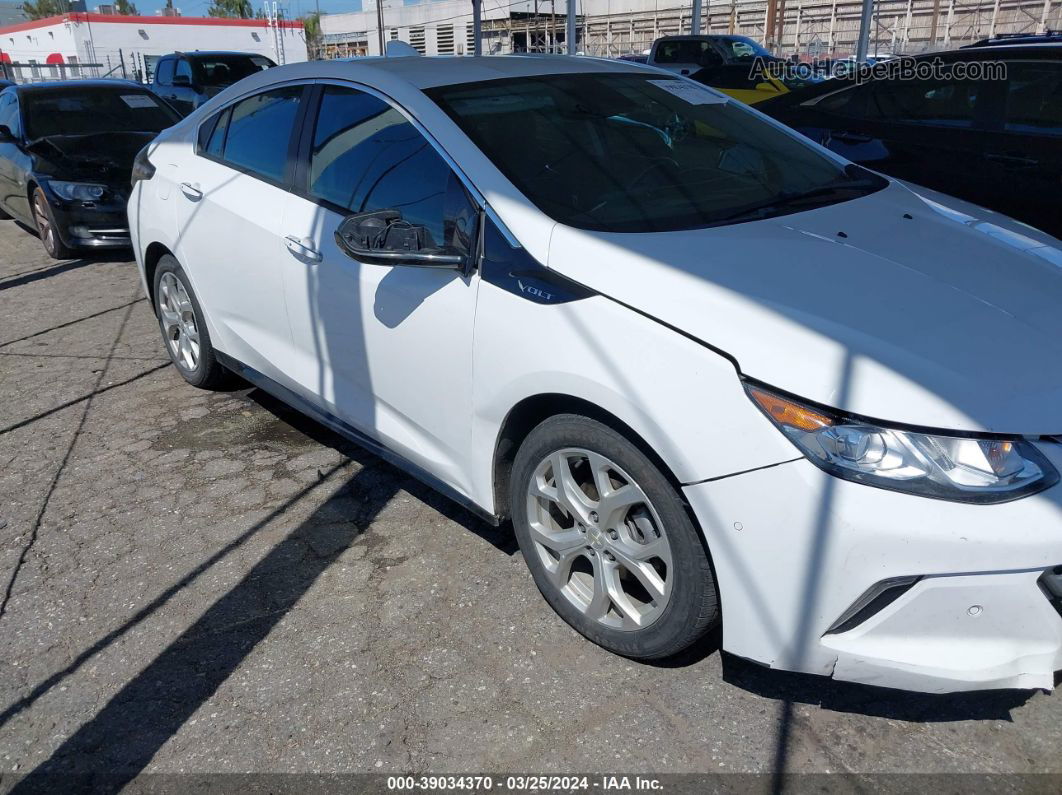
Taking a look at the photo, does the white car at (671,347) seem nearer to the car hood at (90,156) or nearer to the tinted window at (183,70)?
the car hood at (90,156)

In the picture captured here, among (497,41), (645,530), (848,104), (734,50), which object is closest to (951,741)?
(645,530)

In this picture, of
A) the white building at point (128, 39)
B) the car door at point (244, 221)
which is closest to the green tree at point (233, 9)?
the white building at point (128, 39)

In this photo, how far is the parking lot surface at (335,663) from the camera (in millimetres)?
2447

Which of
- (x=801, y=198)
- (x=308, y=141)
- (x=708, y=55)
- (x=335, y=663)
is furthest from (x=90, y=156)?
(x=708, y=55)

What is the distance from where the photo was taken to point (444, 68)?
11.5 feet

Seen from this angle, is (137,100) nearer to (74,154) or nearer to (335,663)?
(74,154)

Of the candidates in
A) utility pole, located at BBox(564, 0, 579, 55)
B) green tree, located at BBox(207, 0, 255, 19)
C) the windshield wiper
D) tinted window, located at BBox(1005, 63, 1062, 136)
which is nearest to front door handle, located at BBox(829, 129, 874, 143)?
tinted window, located at BBox(1005, 63, 1062, 136)

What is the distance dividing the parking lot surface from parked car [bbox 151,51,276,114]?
12921 millimetres

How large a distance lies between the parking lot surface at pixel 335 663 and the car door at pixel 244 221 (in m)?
0.60

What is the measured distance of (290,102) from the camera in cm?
383

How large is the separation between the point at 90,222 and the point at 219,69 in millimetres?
9360

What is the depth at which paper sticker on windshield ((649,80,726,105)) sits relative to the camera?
12.2ft

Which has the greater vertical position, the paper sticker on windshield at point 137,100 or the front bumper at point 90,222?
the paper sticker on windshield at point 137,100

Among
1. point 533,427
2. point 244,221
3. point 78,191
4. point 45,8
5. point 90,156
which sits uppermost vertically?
point 45,8
